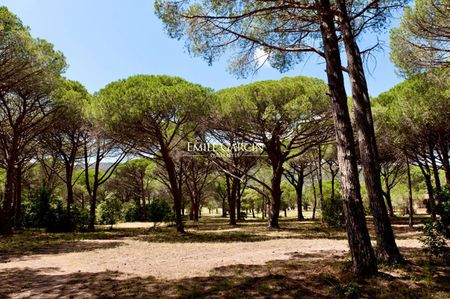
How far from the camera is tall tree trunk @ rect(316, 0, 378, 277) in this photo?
5121 mm

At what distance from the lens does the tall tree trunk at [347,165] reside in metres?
5.12

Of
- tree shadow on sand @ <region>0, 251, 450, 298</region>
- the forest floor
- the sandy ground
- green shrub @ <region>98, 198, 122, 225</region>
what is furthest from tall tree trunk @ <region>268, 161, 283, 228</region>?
tree shadow on sand @ <region>0, 251, 450, 298</region>

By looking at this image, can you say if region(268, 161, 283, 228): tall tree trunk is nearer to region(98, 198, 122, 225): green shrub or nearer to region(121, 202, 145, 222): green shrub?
region(98, 198, 122, 225): green shrub

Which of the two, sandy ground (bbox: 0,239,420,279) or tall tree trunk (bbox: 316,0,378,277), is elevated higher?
tall tree trunk (bbox: 316,0,378,277)

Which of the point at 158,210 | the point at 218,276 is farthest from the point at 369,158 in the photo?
the point at 158,210

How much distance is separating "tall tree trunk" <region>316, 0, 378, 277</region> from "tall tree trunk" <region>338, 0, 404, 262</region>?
0.57 meters

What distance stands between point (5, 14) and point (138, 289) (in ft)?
38.8

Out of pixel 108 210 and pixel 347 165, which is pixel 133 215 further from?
pixel 347 165

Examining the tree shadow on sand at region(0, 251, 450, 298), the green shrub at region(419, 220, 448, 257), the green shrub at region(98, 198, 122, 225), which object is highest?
the green shrub at region(98, 198, 122, 225)

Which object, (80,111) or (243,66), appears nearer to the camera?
(243,66)

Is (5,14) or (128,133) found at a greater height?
(5,14)

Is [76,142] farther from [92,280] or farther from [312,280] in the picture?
[312,280]

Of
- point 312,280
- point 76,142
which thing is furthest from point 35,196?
point 312,280

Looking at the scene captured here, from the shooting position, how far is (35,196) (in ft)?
60.7
